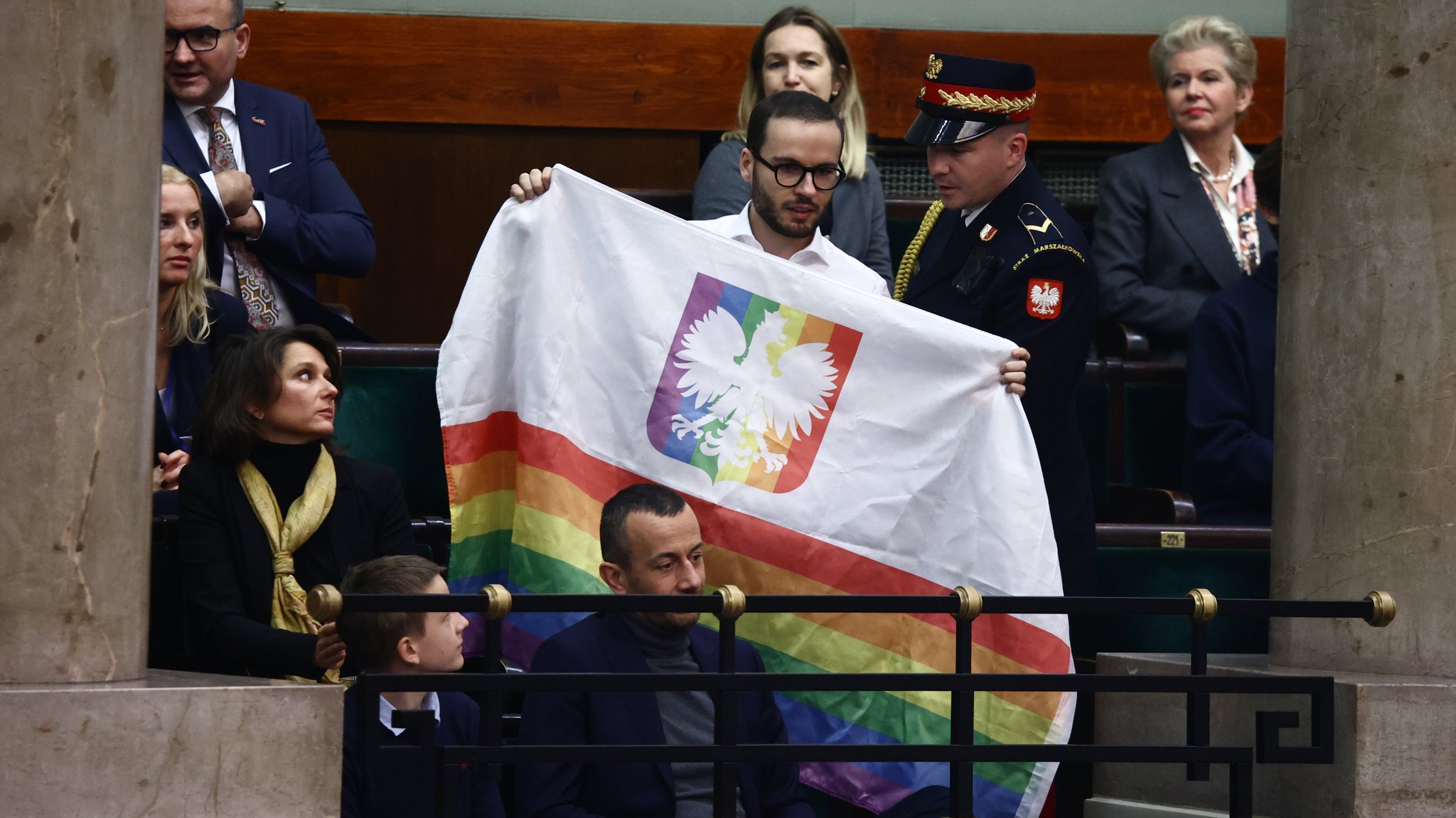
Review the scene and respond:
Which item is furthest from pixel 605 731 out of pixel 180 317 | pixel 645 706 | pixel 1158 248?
pixel 1158 248

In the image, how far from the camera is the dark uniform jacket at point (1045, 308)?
14.5ft

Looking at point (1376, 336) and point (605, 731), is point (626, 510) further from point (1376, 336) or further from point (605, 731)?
point (1376, 336)

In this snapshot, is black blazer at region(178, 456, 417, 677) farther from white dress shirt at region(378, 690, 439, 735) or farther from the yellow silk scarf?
white dress shirt at region(378, 690, 439, 735)

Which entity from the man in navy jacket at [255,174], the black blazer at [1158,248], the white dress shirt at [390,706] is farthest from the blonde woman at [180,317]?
the black blazer at [1158,248]

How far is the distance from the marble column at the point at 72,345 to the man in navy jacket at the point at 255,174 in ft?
5.61

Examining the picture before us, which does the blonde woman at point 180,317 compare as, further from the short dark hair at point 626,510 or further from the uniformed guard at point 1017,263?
the uniformed guard at point 1017,263

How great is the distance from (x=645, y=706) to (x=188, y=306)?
5.16 ft

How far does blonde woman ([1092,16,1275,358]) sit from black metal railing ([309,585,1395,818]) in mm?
2341

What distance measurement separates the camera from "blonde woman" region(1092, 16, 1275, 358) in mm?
5902

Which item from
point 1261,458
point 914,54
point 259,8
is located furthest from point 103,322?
point 914,54

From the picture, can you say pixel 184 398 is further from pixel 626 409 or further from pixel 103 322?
pixel 103 322

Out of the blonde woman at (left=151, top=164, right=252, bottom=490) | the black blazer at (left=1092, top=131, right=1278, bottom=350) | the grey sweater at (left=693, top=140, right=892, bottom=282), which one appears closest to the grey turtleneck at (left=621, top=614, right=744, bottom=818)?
the blonde woman at (left=151, top=164, right=252, bottom=490)

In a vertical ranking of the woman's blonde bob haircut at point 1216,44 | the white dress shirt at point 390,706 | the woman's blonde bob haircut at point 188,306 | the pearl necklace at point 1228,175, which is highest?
the woman's blonde bob haircut at point 1216,44

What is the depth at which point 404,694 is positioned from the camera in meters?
3.67
